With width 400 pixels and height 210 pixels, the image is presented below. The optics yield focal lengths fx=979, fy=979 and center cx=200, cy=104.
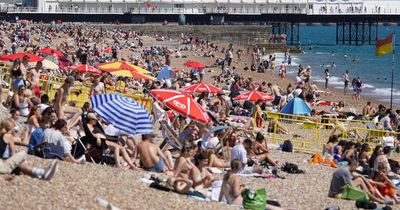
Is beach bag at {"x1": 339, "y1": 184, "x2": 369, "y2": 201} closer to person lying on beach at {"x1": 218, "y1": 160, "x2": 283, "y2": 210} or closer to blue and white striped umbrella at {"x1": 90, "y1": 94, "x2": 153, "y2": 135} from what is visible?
person lying on beach at {"x1": 218, "y1": 160, "x2": 283, "y2": 210}

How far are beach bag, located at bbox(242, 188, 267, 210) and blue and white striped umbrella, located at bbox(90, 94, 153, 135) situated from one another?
7.82 feet

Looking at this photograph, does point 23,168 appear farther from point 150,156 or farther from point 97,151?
point 150,156

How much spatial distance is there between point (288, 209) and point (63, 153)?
2.85 metres

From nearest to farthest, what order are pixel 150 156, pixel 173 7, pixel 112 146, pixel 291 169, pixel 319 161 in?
1. pixel 112 146
2. pixel 150 156
3. pixel 291 169
4. pixel 319 161
5. pixel 173 7

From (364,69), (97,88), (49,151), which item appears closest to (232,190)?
(49,151)

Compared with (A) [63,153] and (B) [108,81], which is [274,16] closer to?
(B) [108,81]

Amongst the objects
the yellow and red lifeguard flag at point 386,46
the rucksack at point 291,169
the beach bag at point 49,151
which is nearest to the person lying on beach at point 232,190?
the beach bag at point 49,151

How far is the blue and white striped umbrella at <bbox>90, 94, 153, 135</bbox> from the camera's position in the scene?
13289 mm

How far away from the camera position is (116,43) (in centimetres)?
5175


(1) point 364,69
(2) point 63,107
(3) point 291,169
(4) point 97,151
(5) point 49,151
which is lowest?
(1) point 364,69

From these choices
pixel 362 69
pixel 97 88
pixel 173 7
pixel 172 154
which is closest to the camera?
pixel 172 154

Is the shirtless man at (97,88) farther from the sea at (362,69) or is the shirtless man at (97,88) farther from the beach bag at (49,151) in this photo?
the sea at (362,69)

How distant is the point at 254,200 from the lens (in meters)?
11.4

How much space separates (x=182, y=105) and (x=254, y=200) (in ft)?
11.8
